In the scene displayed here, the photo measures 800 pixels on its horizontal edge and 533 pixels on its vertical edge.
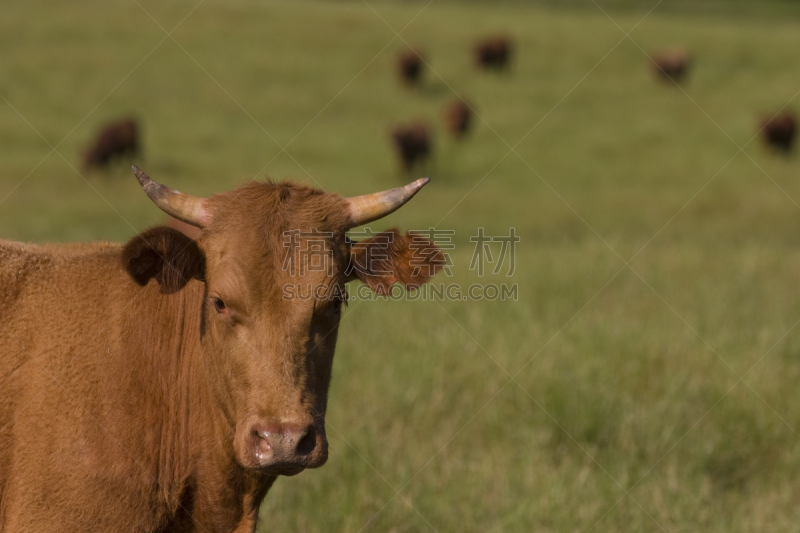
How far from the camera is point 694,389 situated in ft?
22.4

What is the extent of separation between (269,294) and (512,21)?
37.6 m

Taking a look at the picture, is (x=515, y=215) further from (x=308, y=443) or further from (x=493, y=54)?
(x=308, y=443)

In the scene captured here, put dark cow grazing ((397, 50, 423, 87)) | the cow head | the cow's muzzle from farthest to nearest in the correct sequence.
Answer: dark cow grazing ((397, 50, 423, 87)) < the cow head < the cow's muzzle

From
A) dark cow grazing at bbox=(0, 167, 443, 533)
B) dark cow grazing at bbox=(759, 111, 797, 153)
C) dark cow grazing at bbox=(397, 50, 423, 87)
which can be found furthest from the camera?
dark cow grazing at bbox=(397, 50, 423, 87)

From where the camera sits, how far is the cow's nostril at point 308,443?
10.1 ft

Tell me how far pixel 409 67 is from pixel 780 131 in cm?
1315

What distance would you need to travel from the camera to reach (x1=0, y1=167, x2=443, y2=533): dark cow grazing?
329 cm

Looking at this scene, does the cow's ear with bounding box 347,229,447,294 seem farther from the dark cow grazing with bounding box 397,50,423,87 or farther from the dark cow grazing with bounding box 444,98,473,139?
the dark cow grazing with bounding box 397,50,423,87

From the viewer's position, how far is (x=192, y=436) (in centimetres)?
365

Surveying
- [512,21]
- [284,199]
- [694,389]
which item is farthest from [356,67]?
[284,199]

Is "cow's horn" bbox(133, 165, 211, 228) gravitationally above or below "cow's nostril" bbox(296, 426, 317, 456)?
above

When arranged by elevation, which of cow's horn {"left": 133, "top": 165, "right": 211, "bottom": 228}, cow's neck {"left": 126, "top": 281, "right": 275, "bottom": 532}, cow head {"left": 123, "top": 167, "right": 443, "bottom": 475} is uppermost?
cow's horn {"left": 133, "top": 165, "right": 211, "bottom": 228}

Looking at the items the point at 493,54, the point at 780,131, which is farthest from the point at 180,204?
the point at 493,54

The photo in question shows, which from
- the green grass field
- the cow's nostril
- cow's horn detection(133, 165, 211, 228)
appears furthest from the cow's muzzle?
the green grass field
